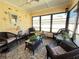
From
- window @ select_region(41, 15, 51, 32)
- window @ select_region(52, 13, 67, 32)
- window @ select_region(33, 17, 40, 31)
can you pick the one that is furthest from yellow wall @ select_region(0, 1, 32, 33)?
window @ select_region(52, 13, 67, 32)

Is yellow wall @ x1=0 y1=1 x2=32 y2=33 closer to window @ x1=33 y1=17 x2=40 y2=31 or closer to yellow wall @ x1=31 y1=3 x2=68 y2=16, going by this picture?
window @ x1=33 y1=17 x2=40 y2=31

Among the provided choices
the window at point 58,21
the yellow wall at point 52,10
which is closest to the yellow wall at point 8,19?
the yellow wall at point 52,10

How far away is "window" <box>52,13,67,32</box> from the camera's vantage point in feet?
14.8

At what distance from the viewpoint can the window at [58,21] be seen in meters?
4.50

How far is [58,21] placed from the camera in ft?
15.7

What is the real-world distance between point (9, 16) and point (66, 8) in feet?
12.7

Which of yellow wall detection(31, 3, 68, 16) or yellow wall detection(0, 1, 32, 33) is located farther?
yellow wall detection(31, 3, 68, 16)

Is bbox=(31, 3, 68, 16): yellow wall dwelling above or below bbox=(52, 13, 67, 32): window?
above

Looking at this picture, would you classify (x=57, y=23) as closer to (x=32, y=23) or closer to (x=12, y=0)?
(x=32, y=23)

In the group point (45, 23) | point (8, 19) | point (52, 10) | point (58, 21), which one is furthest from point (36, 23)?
point (8, 19)

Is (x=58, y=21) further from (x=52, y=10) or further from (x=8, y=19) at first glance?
A: (x=8, y=19)

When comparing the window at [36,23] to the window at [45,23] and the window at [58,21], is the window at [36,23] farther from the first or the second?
the window at [58,21]

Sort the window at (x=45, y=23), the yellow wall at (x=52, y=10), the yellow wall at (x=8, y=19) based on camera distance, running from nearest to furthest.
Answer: the yellow wall at (x=8, y=19)
the yellow wall at (x=52, y=10)
the window at (x=45, y=23)

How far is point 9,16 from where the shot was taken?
12.7 feet
